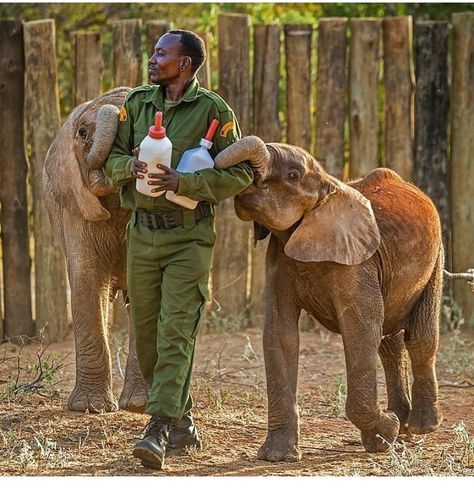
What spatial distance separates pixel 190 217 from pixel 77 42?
4299 mm

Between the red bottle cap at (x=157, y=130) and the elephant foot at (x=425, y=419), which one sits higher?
the red bottle cap at (x=157, y=130)

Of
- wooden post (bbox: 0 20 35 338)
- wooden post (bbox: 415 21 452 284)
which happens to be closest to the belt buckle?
wooden post (bbox: 0 20 35 338)

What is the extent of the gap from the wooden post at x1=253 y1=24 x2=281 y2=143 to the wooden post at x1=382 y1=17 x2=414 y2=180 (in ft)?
2.72

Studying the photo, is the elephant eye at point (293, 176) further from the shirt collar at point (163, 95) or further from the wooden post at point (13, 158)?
the wooden post at point (13, 158)

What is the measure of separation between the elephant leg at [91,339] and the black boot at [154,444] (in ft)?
4.86

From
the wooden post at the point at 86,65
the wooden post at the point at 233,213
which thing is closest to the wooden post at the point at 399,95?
the wooden post at the point at 233,213

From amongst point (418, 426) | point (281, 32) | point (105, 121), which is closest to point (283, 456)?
point (418, 426)

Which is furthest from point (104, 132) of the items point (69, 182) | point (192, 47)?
point (69, 182)

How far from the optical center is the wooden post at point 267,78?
10328 mm

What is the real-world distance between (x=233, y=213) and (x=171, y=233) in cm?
427

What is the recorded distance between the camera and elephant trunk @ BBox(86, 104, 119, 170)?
649 centimetres

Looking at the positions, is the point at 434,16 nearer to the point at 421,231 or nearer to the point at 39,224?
the point at 39,224

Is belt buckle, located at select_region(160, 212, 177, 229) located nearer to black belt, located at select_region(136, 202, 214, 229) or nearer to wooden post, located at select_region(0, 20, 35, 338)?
black belt, located at select_region(136, 202, 214, 229)

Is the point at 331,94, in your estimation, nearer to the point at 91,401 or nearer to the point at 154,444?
the point at 91,401
